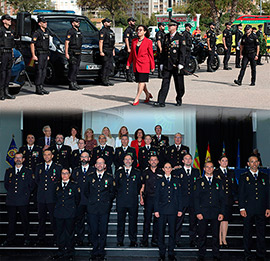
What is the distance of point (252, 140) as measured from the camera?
12.9m

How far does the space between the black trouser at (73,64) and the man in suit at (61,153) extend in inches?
108

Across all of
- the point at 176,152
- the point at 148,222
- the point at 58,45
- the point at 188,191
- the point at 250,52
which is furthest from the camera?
the point at 250,52

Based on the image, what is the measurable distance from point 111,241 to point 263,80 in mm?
7771

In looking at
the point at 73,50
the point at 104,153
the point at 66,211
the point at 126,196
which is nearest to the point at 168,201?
the point at 126,196

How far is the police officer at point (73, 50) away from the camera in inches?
454

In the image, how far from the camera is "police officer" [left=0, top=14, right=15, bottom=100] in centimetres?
1009

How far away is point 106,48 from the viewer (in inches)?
489

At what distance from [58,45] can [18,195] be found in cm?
481

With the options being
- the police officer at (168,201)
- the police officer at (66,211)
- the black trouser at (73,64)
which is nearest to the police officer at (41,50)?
the black trouser at (73,64)

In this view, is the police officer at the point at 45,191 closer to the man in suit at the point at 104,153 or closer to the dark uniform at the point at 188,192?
the man in suit at the point at 104,153

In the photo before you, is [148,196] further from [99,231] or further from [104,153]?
[104,153]

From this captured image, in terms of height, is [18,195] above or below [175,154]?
below

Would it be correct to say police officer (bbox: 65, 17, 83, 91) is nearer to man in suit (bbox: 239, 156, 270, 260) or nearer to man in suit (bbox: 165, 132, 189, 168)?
man in suit (bbox: 165, 132, 189, 168)

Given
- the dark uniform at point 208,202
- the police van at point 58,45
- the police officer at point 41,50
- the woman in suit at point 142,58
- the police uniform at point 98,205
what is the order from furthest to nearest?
the police van at point 58,45 → the police officer at point 41,50 → the woman in suit at point 142,58 → the dark uniform at point 208,202 → the police uniform at point 98,205
